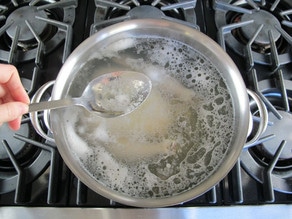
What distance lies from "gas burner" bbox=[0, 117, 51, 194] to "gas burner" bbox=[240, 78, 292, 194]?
0.36 meters

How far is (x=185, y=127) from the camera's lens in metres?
0.58

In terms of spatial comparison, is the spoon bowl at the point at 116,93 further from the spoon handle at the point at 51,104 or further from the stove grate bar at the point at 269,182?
the stove grate bar at the point at 269,182

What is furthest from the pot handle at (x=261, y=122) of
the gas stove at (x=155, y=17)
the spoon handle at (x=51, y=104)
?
the spoon handle at (x=51, y=104)

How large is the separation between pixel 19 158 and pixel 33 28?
0.83 ft

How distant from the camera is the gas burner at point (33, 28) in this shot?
64 centimetres

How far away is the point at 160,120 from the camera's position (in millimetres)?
588

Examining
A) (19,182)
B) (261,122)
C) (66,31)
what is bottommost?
(19,182)

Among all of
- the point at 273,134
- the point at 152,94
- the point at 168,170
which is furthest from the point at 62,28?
the point at 273,134

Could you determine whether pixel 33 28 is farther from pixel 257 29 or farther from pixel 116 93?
pixel 257 29

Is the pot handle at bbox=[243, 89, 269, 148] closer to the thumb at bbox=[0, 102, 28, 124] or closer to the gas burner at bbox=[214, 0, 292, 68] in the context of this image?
the gas burner at bbox=[214, 0, 292, 68]

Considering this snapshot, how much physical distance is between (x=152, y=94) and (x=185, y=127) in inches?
3.3

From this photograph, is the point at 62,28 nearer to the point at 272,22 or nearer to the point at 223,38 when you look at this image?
the point at 223,38

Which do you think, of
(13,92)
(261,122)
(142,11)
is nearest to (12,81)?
(13,92)

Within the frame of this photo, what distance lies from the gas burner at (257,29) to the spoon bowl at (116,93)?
19 centimetres
